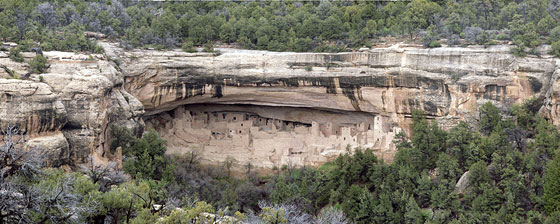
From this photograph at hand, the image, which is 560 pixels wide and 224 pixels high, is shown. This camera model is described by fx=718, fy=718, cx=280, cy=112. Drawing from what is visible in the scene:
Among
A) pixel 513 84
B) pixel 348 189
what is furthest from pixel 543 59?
pixel 348 189

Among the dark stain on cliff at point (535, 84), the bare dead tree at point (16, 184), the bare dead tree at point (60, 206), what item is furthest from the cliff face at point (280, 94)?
A: the bare dead tree at point (60, 206)

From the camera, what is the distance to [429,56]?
28.8 metres

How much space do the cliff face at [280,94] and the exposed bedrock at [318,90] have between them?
4cm

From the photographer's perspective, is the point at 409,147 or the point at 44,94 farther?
the point at 409,147

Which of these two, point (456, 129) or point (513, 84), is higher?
point (513, 84)

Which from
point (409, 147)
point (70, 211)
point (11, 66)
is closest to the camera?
point (70, 211)

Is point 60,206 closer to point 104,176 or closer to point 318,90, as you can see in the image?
point 104,176

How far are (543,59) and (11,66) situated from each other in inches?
763

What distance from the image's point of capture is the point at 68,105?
23.9 metres

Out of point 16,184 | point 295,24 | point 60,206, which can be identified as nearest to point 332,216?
point 60,206

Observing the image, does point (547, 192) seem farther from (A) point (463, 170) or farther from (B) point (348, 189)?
(B) point (348, 189)

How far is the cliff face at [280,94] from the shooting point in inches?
1003

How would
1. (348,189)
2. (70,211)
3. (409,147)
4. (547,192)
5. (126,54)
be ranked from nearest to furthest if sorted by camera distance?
(70,211) < (547,192) < (348,189) < (409,147) < (126,54)

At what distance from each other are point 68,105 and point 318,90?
11380 millimetres
